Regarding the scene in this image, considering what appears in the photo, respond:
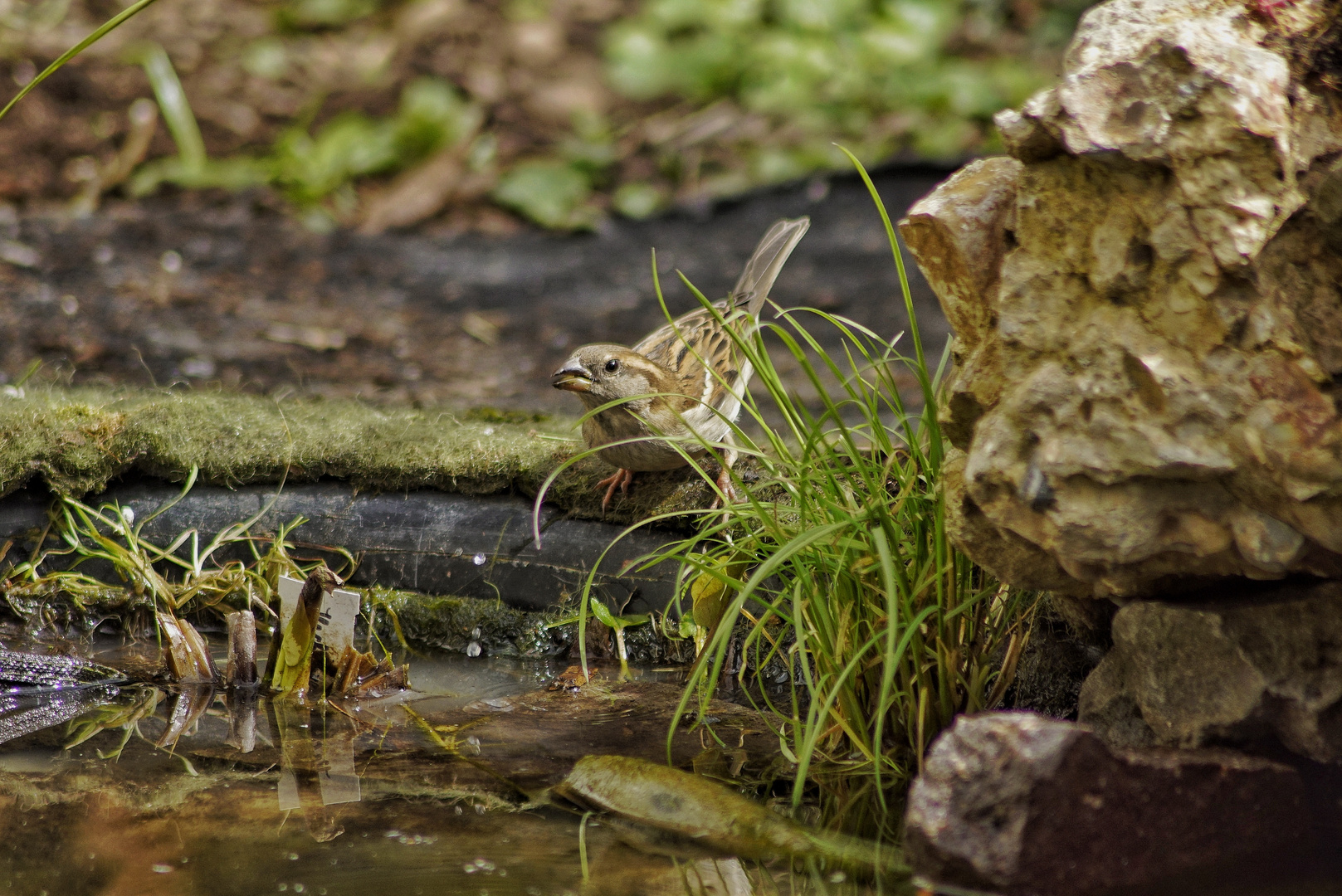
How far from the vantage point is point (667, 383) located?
375cm

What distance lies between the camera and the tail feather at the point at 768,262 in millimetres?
4113

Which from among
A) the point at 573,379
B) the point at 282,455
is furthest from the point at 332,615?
the point at 573,379

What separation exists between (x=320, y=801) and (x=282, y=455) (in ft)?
5.16

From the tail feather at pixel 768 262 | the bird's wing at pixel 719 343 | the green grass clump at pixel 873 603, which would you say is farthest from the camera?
the tail feather at pixel 768 262

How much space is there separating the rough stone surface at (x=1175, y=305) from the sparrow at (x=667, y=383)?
3.74 ft

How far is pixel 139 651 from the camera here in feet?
10.6

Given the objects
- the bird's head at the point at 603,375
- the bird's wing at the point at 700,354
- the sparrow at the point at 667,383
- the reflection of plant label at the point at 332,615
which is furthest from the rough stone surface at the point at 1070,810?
the bird's wing at the point at 700,354

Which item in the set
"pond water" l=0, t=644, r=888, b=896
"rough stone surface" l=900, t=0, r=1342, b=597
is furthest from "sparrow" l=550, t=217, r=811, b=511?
"rough stone surface" l=900, t=0, r=1342, b=597

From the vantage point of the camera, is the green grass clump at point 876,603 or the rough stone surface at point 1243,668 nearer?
the rough stone surface at point 1243,668

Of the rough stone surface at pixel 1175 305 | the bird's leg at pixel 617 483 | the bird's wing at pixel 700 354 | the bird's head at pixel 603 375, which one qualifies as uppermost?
the rough stone surface at pixel 1175 305

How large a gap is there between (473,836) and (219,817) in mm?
476

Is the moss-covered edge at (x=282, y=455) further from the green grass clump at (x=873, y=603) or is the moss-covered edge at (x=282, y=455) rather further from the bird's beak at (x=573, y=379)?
the green grass clump at (x=873, y=603)

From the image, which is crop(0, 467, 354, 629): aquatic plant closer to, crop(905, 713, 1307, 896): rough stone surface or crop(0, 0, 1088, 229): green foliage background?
crop(905, 713, 1307, 896): rough stone surface

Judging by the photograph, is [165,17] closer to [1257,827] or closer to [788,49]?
[788,49]
